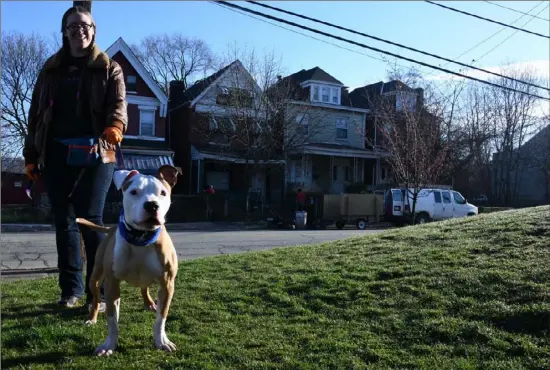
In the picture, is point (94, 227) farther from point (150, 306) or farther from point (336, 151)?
point (336, 151)

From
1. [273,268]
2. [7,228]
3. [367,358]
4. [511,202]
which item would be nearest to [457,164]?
Answer: [511,202]

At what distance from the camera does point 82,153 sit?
3.97m

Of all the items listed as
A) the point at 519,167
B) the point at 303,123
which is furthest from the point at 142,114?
the point at 519,167

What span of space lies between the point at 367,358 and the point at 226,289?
199cm

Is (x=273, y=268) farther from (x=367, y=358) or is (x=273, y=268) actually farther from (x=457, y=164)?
(x=457, y=164)

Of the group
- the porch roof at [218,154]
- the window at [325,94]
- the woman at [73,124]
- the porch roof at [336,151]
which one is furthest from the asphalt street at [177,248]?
the window at [325,94]

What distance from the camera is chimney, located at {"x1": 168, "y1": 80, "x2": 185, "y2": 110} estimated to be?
32.7m

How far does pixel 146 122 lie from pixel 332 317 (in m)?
26.5

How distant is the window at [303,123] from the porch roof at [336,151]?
3.06 ft

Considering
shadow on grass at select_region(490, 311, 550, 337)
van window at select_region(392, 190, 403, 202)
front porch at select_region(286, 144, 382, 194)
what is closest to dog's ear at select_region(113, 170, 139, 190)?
shadow on grass at select_region(490, 311, 550, 337)

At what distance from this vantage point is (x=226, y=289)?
5.08 meters

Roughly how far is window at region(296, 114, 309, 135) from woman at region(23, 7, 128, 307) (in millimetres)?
24722

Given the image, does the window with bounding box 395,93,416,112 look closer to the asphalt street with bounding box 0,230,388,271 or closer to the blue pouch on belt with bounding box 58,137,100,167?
the asphalt street with bounding box 0,230,388,271

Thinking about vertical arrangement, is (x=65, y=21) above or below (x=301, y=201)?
above
